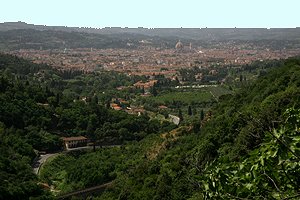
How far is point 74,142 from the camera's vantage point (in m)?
36.9

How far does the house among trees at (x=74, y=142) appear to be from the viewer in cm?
3612

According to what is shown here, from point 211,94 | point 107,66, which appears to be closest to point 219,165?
point 211,94

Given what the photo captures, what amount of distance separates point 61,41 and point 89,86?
397ft

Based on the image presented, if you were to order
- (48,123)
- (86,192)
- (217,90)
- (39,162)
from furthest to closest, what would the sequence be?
(217,90)
(48,123)
(39,162)
(86,192)

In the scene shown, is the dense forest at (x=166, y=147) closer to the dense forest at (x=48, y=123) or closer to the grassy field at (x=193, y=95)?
the dense forest at (x=48, y=123)

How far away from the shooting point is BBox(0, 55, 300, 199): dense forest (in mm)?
2801

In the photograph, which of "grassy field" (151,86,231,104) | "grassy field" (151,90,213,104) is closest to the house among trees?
"grassy field" (151,86,231,104)

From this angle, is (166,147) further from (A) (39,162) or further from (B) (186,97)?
(B) (186,97)

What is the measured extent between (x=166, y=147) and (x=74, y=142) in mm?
14616

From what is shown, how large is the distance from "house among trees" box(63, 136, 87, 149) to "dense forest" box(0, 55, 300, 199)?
0.77 meters

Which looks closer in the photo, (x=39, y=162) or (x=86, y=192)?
(x=86, y=192)

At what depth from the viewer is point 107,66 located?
11256cm

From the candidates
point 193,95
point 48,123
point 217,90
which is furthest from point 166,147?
point 217,90

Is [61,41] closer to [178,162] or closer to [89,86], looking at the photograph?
[89,86]
